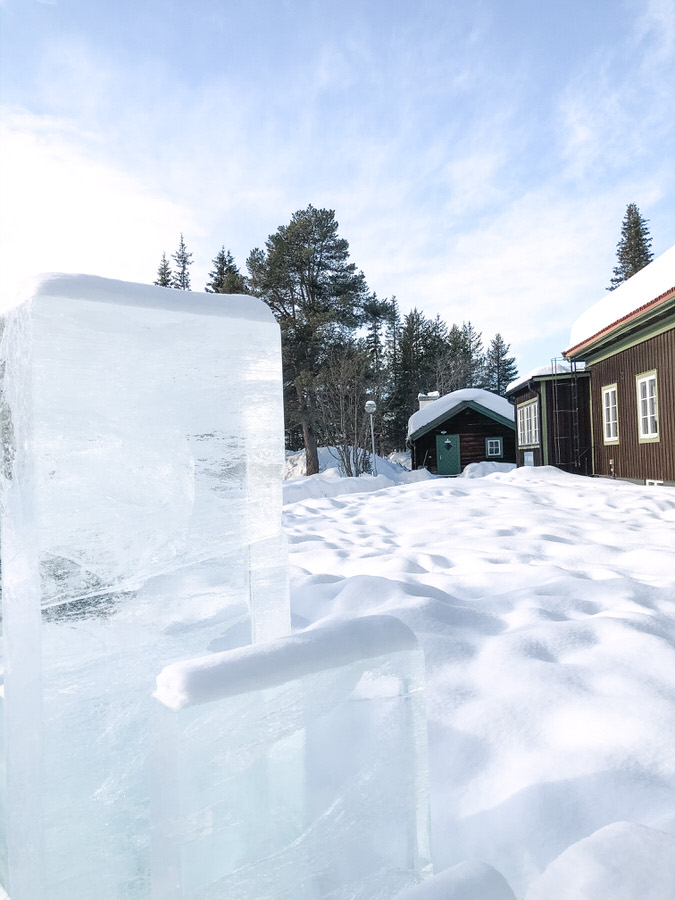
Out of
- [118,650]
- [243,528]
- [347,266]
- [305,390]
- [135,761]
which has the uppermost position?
[347,266]

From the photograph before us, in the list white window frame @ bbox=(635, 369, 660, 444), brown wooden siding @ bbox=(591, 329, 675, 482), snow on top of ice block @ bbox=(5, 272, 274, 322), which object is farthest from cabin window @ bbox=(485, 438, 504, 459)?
snow on top of ice block @ bbox=(5, 272, 274, 322)

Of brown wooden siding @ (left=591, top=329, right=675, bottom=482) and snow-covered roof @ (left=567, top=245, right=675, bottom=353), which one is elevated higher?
snow-covered roof @ (left=567, top=245, right=675, bottom=353)

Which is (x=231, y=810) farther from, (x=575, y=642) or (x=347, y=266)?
(x=347, y=266)

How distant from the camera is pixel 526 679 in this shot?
6.48ft

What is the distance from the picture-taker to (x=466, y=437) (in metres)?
24.2

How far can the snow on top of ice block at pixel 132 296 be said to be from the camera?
3.59 ft

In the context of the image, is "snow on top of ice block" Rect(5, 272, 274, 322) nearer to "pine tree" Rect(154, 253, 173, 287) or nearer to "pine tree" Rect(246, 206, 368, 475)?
"pine tree" Rect(246, 206, 368, 475)

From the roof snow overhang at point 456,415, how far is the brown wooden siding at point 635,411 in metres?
11.0

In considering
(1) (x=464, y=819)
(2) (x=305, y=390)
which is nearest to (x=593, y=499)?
(1) (x=464, y=819)

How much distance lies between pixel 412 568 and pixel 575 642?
4.72 ft

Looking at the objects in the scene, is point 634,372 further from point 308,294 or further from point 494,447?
point 308,294

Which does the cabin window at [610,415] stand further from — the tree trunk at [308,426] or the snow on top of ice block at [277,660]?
the tree trunk at [308,426]

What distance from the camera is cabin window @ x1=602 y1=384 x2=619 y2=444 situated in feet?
Answer: 37.7

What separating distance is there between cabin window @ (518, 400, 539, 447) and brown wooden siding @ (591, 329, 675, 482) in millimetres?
1836
